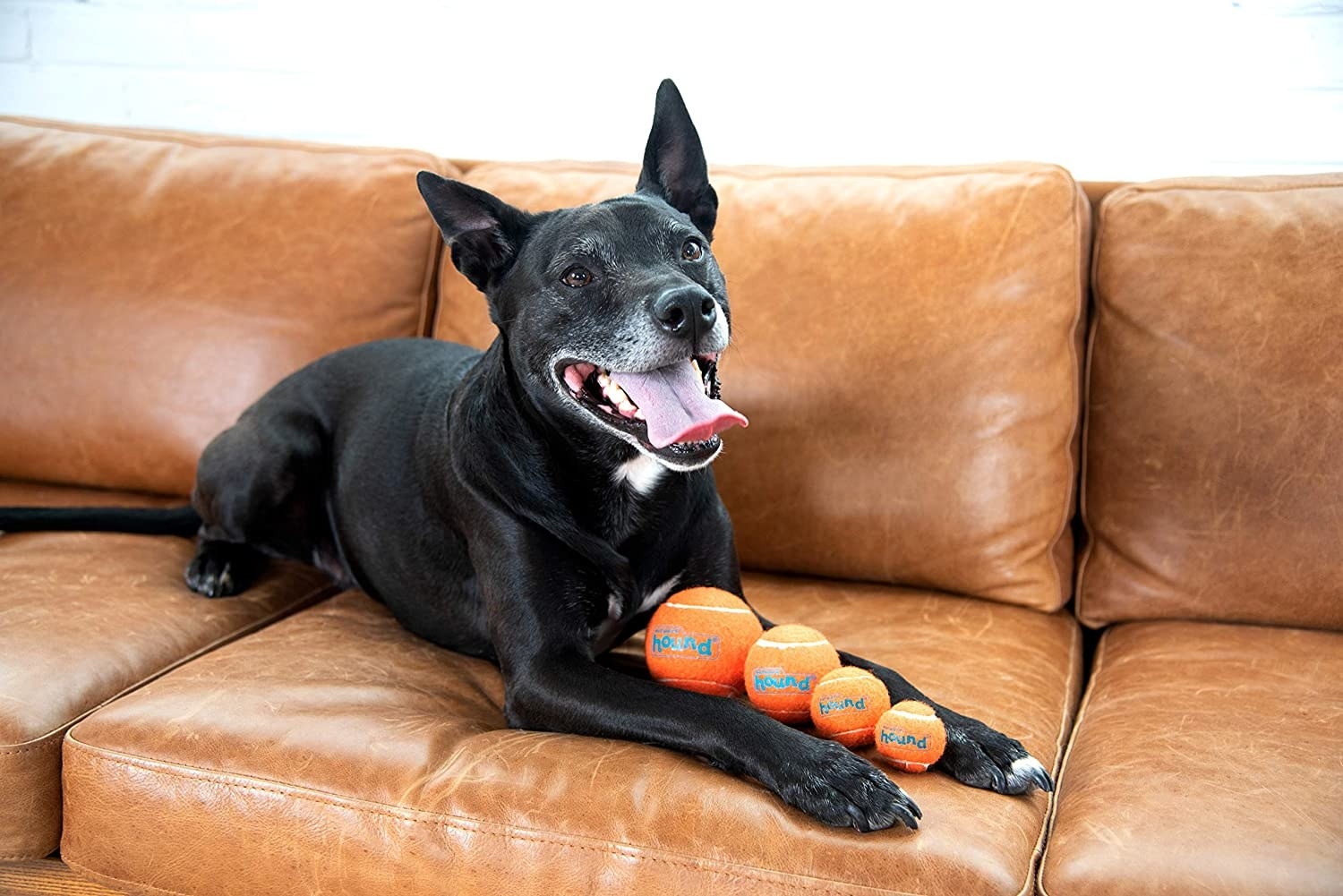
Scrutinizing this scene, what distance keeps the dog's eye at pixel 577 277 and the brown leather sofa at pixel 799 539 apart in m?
0.54

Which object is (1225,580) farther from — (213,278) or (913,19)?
(213,278)

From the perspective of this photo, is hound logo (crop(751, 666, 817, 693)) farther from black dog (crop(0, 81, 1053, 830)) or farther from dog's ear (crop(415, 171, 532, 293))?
dog's ear (crop(415, 171, 532, 293))

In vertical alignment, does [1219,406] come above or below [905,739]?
above

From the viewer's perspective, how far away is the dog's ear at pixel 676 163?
1985 mm

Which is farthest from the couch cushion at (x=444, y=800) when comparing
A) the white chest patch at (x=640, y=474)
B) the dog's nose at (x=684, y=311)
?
the dog's nose at (x=684, y=311)

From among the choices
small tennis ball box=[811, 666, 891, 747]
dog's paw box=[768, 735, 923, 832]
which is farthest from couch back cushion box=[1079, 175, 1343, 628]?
dog's paw box=[768, 735, 923, 832]

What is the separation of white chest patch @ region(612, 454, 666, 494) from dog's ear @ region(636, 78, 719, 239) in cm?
40

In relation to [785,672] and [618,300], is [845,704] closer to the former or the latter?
[785,672]

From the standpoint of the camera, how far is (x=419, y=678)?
194 cm

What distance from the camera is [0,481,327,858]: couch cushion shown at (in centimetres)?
172

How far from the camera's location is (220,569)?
7.45 ft

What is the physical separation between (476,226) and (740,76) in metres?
1.20

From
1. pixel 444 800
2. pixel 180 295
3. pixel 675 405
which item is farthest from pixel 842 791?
pixel 180 295

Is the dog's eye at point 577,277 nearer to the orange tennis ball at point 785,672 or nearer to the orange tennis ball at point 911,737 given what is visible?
the orange tennis ball at point 785,672
